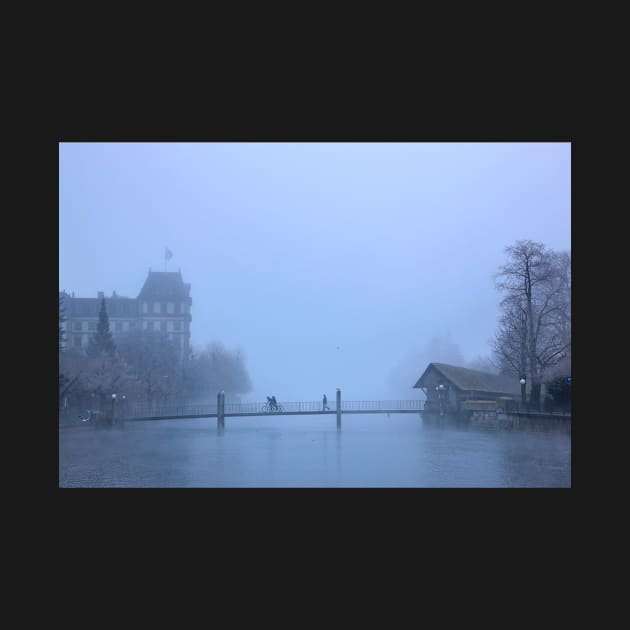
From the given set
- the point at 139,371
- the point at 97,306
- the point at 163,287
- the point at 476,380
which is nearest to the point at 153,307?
the point at 163,287

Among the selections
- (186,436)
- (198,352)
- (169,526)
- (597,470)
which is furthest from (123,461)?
(198,352)

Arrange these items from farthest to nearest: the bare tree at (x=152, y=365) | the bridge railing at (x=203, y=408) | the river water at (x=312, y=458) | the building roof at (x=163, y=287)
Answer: the building roof at (x=163, y=287)
the bare tree at (x=152, y=365)
the bridge railing at (x=203, y=408)
the river water at (x=312, y=458)

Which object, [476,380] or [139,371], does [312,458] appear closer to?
[476,380]

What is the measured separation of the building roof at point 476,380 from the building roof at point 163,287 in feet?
84.1

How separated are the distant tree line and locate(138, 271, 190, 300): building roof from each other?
6.49m

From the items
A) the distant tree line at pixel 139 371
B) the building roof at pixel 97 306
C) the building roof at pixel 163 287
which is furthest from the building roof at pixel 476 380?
the building roof at pixel 163 287

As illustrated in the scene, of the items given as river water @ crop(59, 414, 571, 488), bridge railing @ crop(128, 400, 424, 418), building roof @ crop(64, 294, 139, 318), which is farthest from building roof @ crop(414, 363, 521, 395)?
building roof @ crop(64, 294, 139, 318)

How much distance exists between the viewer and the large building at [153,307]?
4700cm

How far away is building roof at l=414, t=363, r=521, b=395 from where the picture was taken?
3019 centimetres

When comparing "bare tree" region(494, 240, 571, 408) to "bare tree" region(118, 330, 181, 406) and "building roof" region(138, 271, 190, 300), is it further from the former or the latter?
"building roof" region(138, 271, 190, 300)

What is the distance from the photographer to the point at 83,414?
2784cm

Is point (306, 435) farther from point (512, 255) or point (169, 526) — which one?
point (169, 526)

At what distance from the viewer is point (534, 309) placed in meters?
24.2

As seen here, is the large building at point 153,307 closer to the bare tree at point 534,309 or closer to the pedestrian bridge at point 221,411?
the pedestrian bridge at point 221,411
